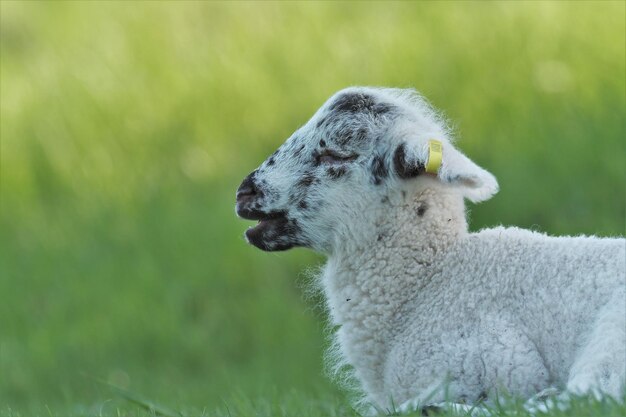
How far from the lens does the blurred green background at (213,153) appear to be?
1084 cm

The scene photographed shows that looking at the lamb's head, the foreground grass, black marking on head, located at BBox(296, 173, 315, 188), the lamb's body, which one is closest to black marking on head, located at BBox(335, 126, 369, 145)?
the lamb's head

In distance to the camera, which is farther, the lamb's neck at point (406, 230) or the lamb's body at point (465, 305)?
the lamb's neck at point (406, 230)

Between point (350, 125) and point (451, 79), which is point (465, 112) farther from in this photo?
point (350, 125)

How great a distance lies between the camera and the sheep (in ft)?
17.3

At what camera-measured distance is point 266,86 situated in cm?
1247

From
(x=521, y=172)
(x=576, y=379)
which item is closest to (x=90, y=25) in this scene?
(x=521, y=172)

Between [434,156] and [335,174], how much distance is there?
0.56 m

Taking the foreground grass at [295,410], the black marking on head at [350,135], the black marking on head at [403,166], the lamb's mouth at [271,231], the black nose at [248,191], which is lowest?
the foreground grass at [295,410]

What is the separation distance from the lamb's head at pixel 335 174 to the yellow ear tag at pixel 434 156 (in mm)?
150

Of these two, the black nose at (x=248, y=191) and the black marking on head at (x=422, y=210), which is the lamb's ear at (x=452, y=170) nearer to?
the black marking on head at (x=422, y=210)

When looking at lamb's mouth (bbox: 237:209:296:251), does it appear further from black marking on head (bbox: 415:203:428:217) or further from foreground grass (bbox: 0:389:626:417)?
foreground grass (bbox: 0:389:626:417)

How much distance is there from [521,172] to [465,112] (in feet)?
3.31

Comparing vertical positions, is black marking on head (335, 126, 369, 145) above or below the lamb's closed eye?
above

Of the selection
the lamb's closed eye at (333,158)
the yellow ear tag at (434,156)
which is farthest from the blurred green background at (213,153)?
the yellow ear tag at (434,156)
